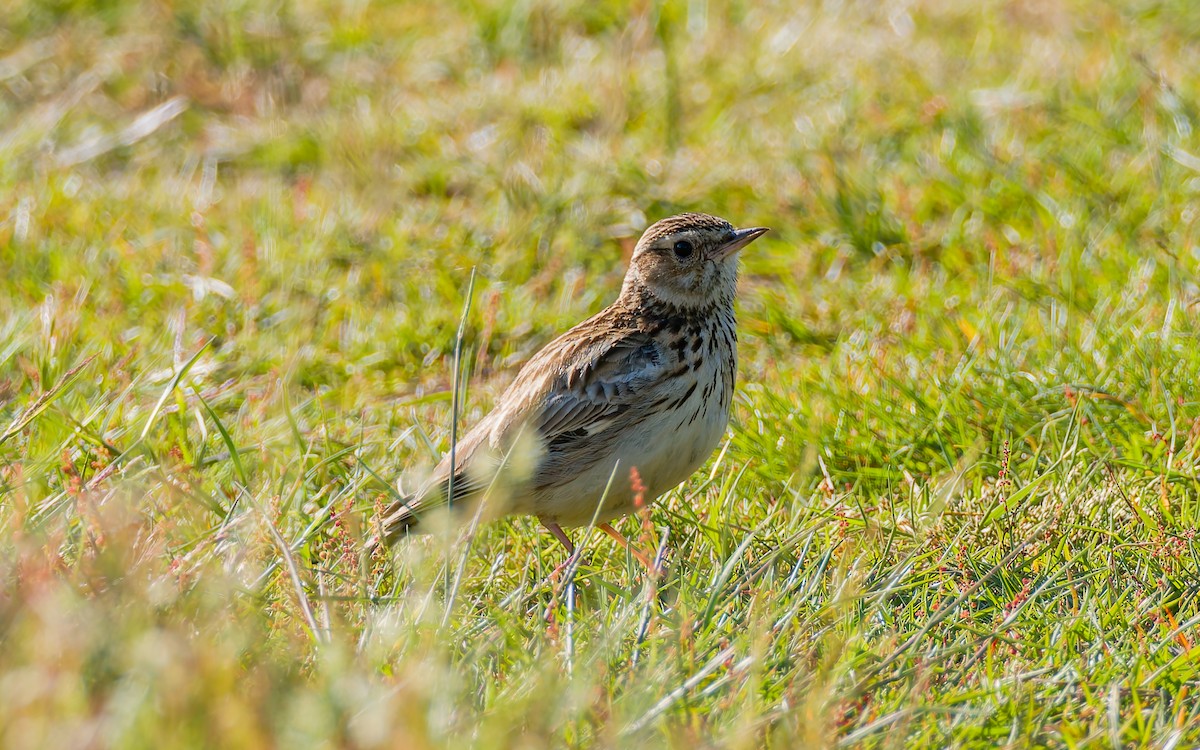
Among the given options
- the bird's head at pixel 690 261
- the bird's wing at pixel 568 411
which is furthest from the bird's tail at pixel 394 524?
the bird's head at pixel 690 261

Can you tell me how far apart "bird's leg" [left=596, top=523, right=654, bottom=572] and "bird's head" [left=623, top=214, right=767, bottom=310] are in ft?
2.70

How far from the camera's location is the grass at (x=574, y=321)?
3.30m

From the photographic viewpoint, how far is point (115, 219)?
7391mm

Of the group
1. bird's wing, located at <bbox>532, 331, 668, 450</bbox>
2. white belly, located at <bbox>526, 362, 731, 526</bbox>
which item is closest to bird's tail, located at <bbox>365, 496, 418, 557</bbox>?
white belly, located at <bbox>526, 362, 731, 526</bbox>

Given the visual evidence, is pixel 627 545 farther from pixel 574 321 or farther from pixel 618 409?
pixel 574 321

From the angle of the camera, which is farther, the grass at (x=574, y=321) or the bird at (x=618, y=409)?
the bird at (x=618, y=409)

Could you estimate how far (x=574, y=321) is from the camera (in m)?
6.64

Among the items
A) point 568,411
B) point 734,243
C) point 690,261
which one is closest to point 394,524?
point 568,411

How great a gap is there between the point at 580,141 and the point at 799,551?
415 cm

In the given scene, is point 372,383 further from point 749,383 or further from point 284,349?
point 749,383

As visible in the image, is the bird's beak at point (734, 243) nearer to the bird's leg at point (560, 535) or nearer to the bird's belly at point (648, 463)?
the bird's belly at point (648, 463)

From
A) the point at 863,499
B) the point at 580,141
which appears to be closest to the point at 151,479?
the point at 863,499

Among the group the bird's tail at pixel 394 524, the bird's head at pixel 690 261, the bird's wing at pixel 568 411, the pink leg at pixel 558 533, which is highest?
the bird's head at pixel 690 261

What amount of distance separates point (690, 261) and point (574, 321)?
64.3 inches
